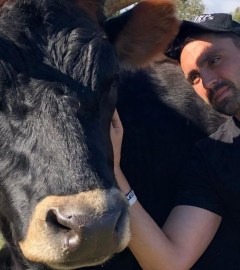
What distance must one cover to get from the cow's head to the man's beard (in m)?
1.13

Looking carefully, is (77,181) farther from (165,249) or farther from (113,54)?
(165,249)

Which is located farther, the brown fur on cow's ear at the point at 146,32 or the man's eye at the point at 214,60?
the man's eye at the point at 214,60

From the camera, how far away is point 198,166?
18.8 ft

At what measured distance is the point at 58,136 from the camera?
399 cm

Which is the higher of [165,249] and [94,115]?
[94,115]

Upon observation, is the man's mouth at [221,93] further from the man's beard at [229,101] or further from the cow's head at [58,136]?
the cow's head at [58,136]

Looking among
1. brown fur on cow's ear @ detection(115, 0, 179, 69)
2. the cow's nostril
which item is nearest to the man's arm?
brown fur on cow's ear @ detection(115, 0, 179, 69)

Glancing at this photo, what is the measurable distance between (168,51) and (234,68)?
0.64 m

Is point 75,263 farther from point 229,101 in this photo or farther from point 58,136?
point 229,101

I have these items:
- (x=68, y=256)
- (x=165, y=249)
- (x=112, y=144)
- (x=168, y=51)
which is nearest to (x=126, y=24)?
(x=168, y=51)

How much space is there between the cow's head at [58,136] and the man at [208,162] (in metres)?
1.13

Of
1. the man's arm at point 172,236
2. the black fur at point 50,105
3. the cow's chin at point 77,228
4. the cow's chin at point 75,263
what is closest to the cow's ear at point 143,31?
the black fur at point 50,105

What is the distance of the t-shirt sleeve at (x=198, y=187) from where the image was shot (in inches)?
222

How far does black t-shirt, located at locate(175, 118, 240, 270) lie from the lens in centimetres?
565
